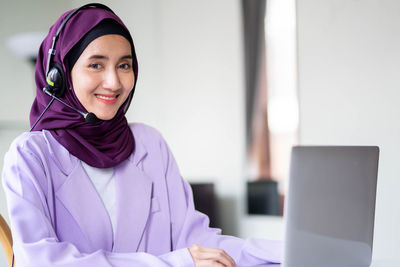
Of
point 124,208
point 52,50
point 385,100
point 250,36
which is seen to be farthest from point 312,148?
point 250,36

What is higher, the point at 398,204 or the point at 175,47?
the point at 175,47

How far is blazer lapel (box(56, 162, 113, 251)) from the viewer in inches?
50.3

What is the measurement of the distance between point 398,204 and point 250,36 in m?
1.31

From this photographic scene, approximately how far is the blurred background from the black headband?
4.95ft

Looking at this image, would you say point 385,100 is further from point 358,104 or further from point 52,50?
point 52,50

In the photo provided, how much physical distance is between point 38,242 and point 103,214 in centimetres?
26

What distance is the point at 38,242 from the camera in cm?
108

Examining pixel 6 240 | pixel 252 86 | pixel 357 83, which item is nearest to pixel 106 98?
pixel 6 240

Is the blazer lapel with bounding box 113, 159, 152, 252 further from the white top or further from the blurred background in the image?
the blurred background

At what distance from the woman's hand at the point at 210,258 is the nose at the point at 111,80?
0.50 m

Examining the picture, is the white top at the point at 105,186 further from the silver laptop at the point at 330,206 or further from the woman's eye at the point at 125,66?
the silver laptop at the point at 330,206

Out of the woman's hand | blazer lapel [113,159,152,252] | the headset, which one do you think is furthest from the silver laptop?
the headset

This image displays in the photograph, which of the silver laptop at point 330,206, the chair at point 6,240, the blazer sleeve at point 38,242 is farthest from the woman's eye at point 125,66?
the silver laptop at point 330,206

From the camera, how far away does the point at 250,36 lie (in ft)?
10.0
